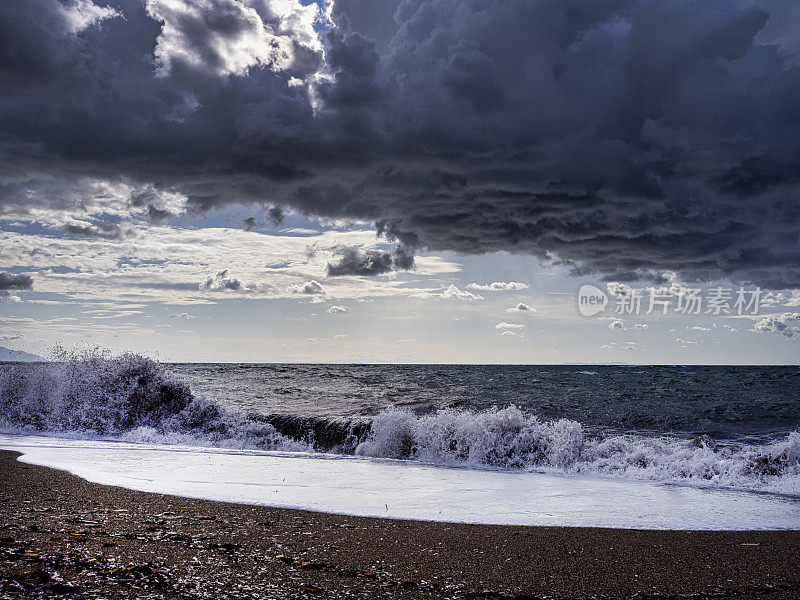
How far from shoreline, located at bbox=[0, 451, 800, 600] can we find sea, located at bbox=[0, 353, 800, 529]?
789mm

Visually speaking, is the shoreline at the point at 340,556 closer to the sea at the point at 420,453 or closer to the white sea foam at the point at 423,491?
the white sea foam at the point at 423,491

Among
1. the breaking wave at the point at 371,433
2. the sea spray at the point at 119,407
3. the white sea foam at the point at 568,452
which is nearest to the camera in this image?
the white sea foam at the point at 568,452

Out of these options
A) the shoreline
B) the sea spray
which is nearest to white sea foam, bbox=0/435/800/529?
the shoreline

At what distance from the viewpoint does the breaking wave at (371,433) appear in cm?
1112

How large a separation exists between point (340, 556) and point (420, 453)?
30.0 ft

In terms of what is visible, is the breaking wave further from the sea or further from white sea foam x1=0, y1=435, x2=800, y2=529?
white sea foam x1=0, y1=435, x2=800, y2=529

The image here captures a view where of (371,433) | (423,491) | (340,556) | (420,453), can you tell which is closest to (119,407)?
(371,433)

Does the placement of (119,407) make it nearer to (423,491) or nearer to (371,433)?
(371,433)

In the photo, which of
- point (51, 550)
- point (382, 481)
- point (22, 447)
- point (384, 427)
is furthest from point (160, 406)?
point (51, 550)

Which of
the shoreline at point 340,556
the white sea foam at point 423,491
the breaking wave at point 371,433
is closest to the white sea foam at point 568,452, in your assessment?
the breaking wave at point 371,433

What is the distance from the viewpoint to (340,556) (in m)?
4.39

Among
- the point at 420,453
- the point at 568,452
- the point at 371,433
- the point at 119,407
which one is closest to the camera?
the point at 568,452

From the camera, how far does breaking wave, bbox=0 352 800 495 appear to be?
11.1 metres

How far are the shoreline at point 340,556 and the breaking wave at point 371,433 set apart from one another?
18.4 ft
